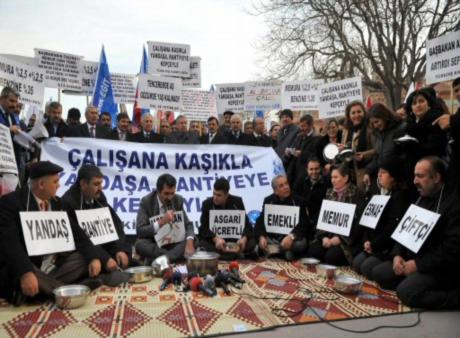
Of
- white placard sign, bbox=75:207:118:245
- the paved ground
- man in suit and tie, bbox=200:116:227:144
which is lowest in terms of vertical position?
the paved ground

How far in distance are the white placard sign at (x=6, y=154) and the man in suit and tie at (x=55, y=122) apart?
1962 millimetres

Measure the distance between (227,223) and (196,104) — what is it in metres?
5.29

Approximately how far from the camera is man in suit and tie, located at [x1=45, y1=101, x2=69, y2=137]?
24.6ft

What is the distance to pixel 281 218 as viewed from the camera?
239 inches

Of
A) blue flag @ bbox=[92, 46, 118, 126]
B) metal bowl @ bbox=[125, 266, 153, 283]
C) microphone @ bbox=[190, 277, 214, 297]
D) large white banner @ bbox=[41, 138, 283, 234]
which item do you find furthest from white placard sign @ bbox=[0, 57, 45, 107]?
microphone @ bbox=[190, 277, 214, 297]

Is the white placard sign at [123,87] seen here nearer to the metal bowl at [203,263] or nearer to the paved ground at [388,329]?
the metal bowl at [203,263]

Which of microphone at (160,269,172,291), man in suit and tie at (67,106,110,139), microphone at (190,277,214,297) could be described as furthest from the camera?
man in suit and tie at (67,106,110,139)

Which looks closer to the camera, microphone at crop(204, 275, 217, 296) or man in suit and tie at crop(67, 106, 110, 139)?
microphone at crop(204, 275, 217, 296)

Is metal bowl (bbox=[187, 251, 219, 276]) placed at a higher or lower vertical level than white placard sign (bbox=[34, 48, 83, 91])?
lower

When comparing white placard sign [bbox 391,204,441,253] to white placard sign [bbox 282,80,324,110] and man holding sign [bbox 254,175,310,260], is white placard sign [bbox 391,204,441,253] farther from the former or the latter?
white placard sign [bbox 282,80,324,110]

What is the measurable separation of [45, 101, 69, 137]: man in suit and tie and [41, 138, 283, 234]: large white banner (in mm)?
883

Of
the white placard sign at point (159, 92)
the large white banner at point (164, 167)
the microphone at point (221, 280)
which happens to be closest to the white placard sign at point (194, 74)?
the white placard sign at point (159, 92)

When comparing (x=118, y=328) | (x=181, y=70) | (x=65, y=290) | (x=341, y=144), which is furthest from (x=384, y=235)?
(x=181, y=70)

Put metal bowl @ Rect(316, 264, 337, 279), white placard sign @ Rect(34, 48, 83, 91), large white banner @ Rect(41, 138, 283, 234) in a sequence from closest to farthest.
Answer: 1. metal bowl @ Rect(316, 264, 337, 279)
2. large white banner @ Rect(41, 138, 283, 234)
3. white placard sign @ Rect(34, 48, 83, 91)
